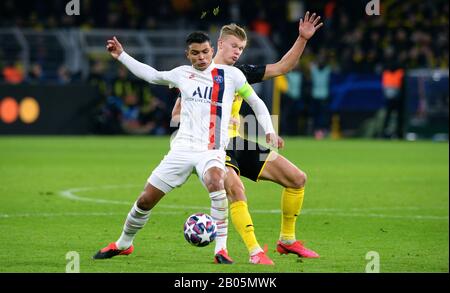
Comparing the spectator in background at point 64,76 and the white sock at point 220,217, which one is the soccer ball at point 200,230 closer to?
the white sock at point 220,217

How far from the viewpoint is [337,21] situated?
3469cm

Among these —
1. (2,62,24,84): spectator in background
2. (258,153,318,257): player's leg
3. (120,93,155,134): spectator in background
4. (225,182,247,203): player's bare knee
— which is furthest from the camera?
(120,93,155,134): spectator in background

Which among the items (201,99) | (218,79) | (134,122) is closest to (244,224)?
(201,99)

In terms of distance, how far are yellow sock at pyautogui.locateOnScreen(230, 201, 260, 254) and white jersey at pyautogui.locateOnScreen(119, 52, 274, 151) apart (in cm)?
51

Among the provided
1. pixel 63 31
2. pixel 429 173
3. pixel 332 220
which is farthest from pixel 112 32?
pixel 332 220

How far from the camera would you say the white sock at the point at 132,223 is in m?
8.45

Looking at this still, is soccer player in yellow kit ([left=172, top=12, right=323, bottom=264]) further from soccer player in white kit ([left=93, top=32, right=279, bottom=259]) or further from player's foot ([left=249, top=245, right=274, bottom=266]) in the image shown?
player's foot ([left=249, top=245, right=274, bottom=266])

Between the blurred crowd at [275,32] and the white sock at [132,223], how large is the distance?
1920 centimetres

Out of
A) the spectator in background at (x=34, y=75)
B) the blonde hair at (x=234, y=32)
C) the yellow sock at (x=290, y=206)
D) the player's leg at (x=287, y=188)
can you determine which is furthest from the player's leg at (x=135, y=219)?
the spectator in background at (x=34, y=75)

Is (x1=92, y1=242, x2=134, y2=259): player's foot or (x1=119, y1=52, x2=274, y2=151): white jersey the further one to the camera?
(x1=92, y1=242, x2=134, y2=259): player's foot

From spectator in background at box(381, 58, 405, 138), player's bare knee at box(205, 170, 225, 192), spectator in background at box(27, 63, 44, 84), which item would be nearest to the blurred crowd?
spectator in background at box(27, 63, 44, 84)

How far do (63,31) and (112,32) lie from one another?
1724mm

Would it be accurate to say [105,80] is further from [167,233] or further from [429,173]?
[167,233]

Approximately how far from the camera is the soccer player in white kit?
832 centimetres
